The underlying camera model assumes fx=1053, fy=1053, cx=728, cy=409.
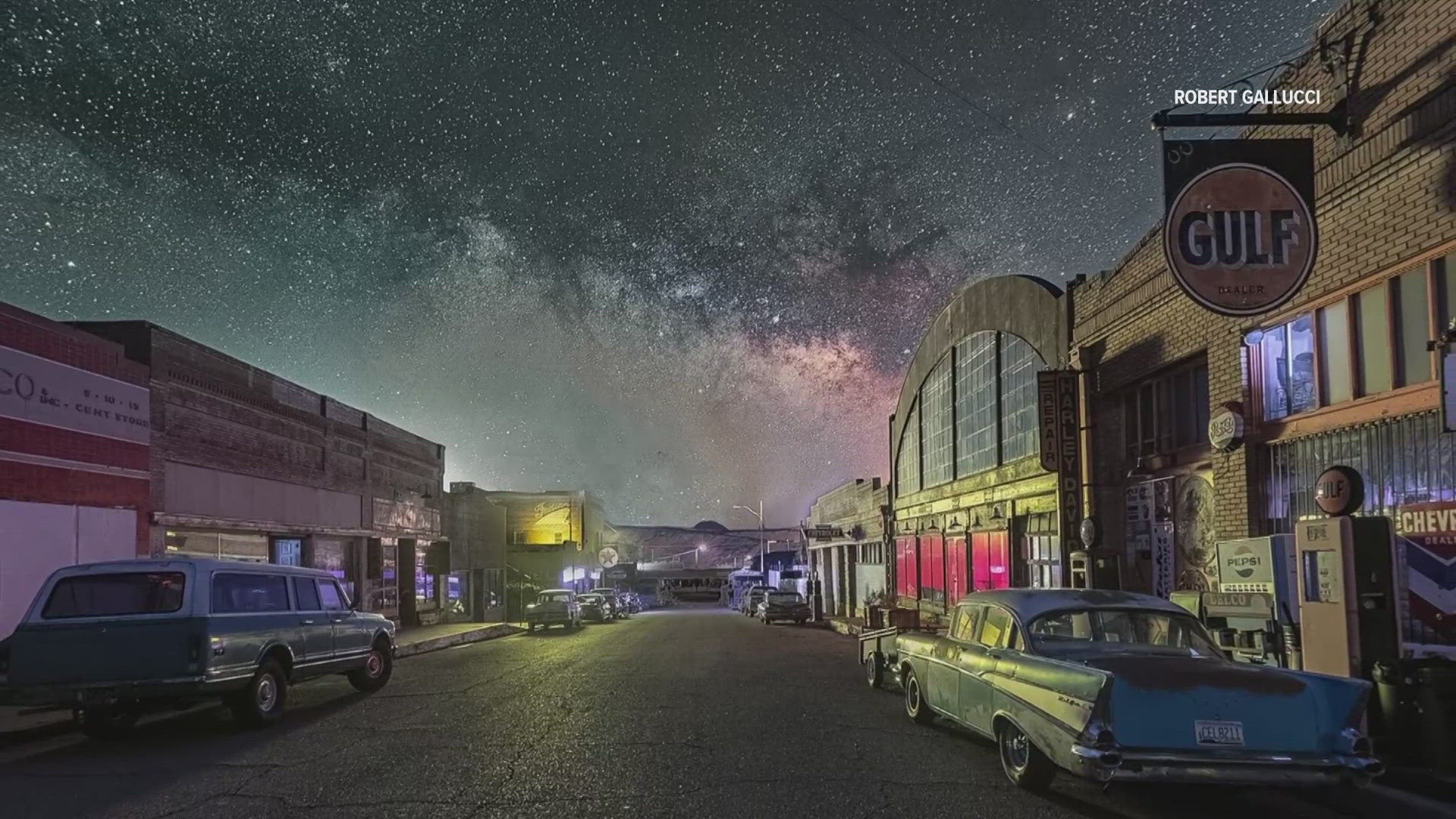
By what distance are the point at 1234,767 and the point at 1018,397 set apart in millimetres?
19266

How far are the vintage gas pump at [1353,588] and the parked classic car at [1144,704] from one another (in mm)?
1791

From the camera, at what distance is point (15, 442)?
53.1ft

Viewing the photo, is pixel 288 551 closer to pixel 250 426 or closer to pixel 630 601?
pixel 250 426

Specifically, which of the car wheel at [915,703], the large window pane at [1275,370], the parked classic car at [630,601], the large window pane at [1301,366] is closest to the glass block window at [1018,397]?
the large window pane at [1275,370]

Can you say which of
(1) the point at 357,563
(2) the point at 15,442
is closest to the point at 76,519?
(2) the point at 15,442

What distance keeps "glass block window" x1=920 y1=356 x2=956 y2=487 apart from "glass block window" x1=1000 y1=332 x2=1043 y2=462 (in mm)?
5008

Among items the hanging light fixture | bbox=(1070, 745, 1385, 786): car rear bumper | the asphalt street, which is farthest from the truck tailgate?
the hanging light fixture

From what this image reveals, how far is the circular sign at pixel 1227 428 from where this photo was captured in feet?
47.1

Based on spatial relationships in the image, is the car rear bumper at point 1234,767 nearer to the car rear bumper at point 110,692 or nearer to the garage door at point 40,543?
the car rear bumper at point 110,692

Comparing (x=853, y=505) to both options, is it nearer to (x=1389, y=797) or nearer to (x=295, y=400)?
(x=295, y=400)

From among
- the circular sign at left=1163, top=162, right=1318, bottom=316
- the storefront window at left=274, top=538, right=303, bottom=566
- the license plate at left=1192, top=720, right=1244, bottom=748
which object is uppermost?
the circular sign at left=1163, top=162, right=1318, bottom=316

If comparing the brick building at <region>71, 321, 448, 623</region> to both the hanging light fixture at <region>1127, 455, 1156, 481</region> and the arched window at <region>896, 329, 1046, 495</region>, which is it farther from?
the hanging light fixture at <region>1127, 455, 1156, 481</region>

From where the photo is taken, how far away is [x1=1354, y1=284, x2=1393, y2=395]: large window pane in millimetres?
11672

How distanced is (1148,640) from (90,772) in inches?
358
